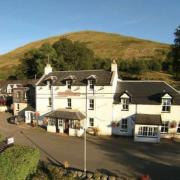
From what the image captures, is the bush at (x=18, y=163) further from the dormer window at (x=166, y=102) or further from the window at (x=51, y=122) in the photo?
the dormer window at (x=166, y=102)

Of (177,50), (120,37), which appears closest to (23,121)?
(177,50)

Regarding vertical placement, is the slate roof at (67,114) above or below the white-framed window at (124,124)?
above

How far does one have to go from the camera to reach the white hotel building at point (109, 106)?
107ft

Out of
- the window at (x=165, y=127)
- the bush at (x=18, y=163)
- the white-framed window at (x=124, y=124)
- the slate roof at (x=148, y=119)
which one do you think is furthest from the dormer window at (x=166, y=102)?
the bush at (x=18, y=163)

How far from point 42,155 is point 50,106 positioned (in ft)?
45.3

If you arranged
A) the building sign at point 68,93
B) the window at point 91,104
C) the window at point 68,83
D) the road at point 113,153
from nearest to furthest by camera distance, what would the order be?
the road at point 113,153, the window at point 91,104, the building sign at point 68,93, the window at point 68,83

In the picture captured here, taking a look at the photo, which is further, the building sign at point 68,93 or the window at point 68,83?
the window at point 68,83

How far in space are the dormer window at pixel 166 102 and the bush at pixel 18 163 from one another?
19.9m

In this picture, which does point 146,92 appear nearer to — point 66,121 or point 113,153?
point 113,153

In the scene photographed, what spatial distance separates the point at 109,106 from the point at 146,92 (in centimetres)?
587

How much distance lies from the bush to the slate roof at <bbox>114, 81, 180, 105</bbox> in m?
17.6

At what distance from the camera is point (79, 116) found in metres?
35.3

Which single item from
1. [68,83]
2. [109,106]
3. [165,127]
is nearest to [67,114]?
[68,83]

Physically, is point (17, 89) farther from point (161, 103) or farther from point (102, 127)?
point (161, 103)
